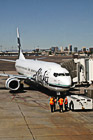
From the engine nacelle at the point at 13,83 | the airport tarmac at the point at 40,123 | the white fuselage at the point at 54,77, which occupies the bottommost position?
the airport tarmac at the point at 40,123

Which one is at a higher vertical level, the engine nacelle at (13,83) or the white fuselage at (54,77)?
the white fuselage at (54,77)

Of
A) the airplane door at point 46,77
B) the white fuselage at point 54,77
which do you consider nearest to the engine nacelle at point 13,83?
the white fuselage at point 54,77

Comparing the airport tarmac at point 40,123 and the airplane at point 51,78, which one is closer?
the airport tarmac at point 40,123

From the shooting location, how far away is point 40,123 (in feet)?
55.8

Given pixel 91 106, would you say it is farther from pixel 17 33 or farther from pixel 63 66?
pixel 17 33

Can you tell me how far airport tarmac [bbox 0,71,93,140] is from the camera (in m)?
14.3

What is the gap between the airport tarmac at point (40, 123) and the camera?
47.0 feet

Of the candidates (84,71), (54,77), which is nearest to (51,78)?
(54,77)

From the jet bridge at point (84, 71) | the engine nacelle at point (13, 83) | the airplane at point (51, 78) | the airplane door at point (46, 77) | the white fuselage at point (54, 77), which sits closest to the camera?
the white fuselage at point (54, 77)

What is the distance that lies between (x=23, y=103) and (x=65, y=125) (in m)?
8.54

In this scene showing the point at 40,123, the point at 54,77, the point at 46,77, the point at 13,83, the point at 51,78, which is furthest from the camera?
the point at 13,83

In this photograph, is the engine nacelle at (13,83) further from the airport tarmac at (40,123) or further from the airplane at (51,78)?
the airport tarmac at (40,123)

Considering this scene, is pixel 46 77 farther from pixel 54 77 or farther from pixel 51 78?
pixel 54 77

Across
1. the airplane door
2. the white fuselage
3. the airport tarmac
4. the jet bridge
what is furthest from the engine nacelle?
the jet bridge
